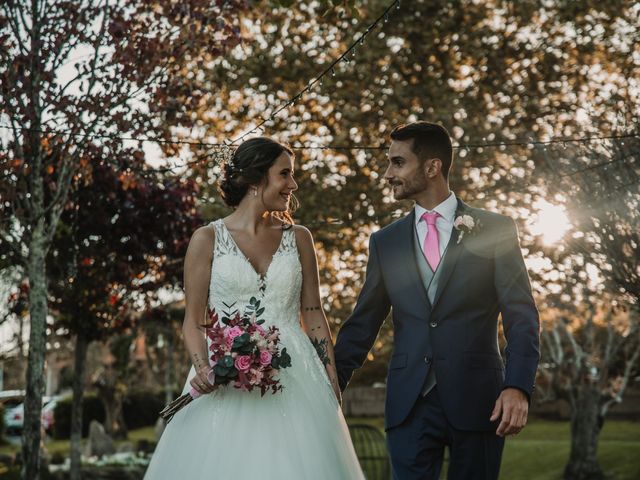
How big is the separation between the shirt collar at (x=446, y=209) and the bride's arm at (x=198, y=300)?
4.02 ft

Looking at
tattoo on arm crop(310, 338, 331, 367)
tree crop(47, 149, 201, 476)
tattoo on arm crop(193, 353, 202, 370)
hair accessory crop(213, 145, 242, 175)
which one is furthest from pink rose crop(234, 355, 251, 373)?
tree crop(47, 149, 201, 476)

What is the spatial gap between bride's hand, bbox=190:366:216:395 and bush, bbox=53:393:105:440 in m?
30.4

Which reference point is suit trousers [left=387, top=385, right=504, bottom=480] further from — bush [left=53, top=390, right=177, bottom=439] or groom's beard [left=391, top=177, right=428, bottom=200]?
bush [left=53, top=390, right=177, bottom=439]

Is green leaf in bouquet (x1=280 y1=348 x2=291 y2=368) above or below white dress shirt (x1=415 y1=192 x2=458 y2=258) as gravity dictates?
below

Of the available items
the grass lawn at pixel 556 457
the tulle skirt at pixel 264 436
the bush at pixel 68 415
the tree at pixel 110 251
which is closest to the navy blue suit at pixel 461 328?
the tulle skirt at pixel 264 436

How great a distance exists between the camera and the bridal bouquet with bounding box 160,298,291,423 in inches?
193

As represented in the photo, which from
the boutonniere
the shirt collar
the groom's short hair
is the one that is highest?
the groom's short hair

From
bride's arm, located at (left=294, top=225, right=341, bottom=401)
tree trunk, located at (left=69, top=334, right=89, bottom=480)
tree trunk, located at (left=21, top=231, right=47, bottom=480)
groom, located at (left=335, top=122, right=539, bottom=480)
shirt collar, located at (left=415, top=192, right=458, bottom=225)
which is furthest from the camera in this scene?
tree trunk, located at (left=69, top=334, right=89, bottom=480)

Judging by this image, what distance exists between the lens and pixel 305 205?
1488 cm

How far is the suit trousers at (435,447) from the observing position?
479cm

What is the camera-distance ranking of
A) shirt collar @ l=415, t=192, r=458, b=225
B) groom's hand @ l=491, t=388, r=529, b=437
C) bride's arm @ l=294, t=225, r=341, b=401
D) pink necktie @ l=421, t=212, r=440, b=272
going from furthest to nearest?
bride's arm @ l=294, t=225, r=341, b=401 < shirt collar @ l=415, t=192, r=458, b=225 < pink necktie @ l=421, t=212, r=440, b=272 < groom's hand @ l=491, t=388, r=529, b=437

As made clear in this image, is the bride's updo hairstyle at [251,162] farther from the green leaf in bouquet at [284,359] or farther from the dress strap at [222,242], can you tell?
the green leaf in bouquet at [284,359]

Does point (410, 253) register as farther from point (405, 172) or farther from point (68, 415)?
point (68, 415)

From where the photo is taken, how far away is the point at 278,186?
5.53 metres
